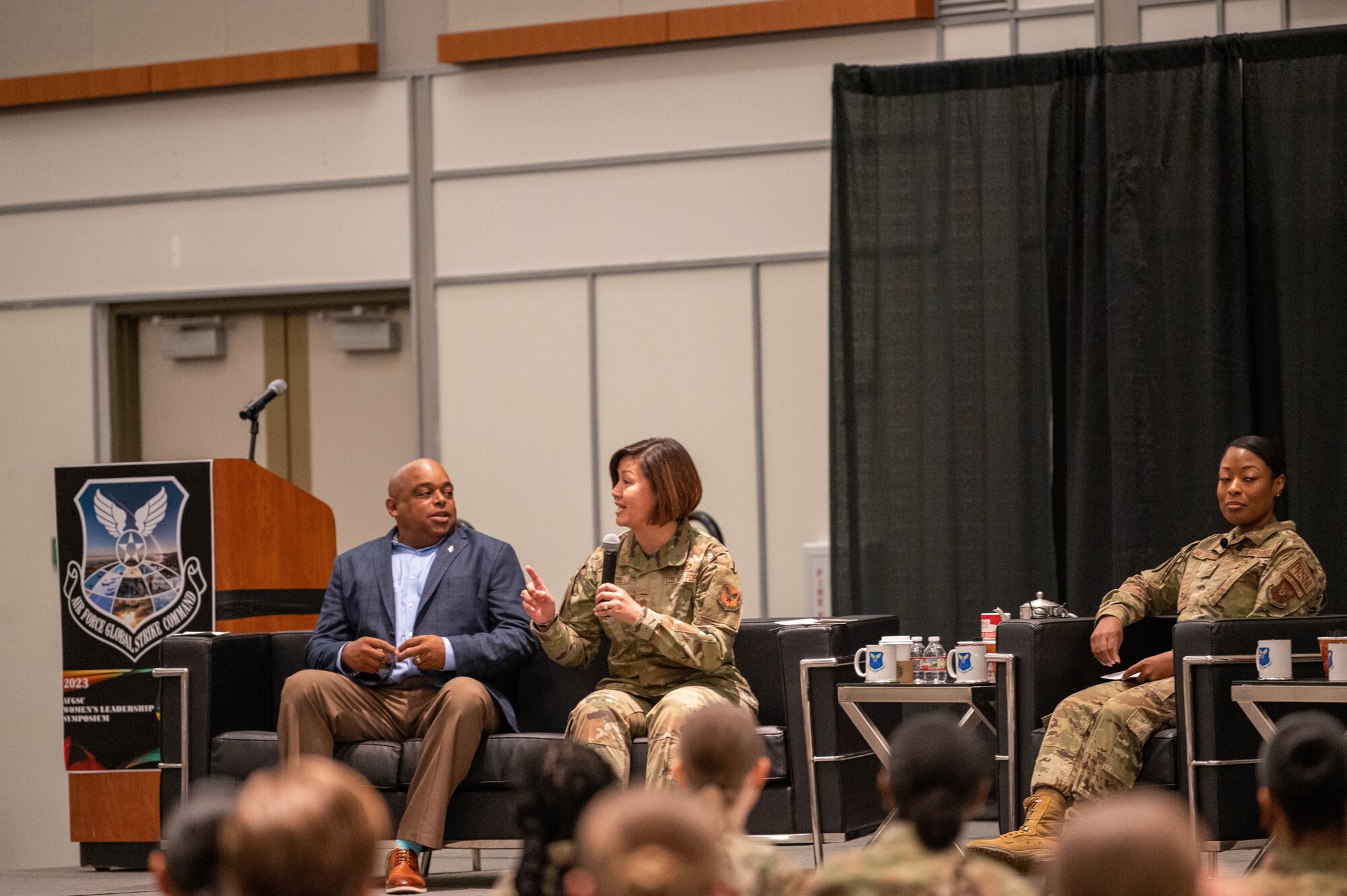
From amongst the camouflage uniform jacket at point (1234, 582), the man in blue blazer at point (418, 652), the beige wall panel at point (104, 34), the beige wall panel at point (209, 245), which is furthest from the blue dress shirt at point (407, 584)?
the beige wall panel at point (104, 34)

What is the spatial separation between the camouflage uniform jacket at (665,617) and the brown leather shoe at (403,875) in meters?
0.62

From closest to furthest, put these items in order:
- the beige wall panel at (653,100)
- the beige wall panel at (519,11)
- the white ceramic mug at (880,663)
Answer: the white ceramic mug at (880,663)
the beige wall panel at (653,100)
the beige wall panel at (519,11)

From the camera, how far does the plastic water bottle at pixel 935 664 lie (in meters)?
4.30

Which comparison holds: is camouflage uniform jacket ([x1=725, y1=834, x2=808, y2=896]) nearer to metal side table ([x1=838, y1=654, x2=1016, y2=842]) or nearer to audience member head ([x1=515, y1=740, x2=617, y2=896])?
audience member head ([x1=515, y1=740, x2=617, y2=896])

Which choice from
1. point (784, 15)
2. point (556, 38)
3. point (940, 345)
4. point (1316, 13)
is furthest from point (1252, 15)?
point (556, 38)

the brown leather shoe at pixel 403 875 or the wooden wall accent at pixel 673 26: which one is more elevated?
the wooden wall accent at pixel 673 26

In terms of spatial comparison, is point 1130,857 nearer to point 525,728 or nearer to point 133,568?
point 525,728

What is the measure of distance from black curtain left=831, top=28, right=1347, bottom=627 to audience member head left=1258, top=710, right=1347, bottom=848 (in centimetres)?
371

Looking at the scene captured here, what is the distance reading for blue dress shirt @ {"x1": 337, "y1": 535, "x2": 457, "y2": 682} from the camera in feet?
14.9

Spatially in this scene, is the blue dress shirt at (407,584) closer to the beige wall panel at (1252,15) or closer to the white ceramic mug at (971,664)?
the white ceramic mug at (971,664)

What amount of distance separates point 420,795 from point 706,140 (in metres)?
3.25

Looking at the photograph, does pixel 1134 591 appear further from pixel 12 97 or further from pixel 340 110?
pixel 12 97

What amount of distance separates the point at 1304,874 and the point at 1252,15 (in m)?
4.66

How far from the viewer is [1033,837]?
151 inches
